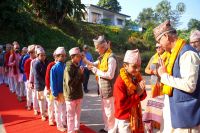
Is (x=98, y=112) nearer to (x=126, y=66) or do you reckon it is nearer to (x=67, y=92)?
(x=67, y=92)

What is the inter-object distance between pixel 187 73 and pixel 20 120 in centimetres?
518

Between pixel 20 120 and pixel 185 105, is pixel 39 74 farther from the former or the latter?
pixel 185 105

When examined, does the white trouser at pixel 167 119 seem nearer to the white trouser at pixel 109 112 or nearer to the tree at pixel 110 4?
the white trouser at pixel 109 112

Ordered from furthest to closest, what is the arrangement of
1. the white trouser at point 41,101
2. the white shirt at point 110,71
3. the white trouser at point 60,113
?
1. the white trouser at point 41,101
2. the white trouser at point 60,113
3. the white shirt at point 110,71

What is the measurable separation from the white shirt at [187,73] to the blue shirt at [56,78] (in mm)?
3460

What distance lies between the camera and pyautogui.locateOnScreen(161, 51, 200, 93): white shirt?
10.5 ft

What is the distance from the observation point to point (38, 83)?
7.50m

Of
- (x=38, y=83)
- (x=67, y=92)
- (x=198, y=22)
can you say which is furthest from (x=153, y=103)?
(x=198, y=22)

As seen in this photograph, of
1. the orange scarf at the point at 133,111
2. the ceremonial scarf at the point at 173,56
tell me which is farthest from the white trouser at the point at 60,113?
the ceremonial scarf at the point at 173,56

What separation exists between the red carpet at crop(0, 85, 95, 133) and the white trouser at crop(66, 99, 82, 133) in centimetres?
39

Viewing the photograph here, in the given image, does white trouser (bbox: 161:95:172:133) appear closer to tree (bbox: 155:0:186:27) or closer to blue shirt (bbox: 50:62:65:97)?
blue shirt (bbox: 50:62:65:97)

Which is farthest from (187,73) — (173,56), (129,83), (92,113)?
(92,113)

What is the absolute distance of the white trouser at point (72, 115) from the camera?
6.00 meters

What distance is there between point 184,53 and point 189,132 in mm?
851
